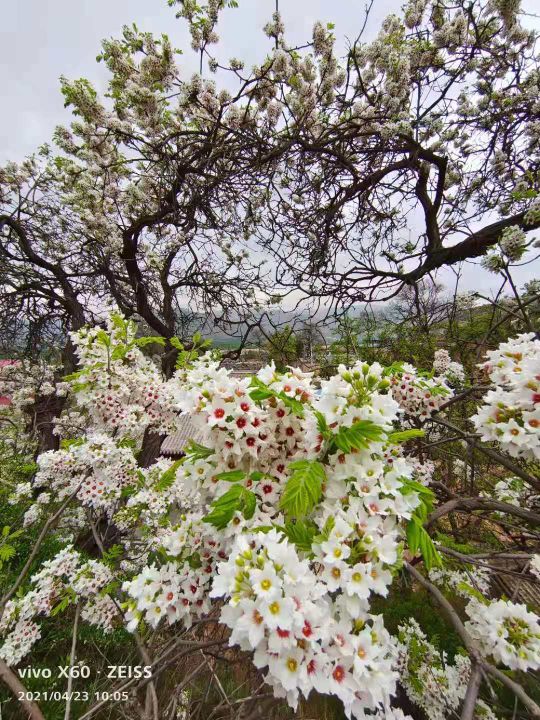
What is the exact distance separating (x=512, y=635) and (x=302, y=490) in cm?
124

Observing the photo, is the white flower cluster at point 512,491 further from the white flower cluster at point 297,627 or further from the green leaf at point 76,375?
the green leaf at point 76,375

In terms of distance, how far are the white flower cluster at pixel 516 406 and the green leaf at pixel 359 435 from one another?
59 centimetres

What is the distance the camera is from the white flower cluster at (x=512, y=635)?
4.23 ft

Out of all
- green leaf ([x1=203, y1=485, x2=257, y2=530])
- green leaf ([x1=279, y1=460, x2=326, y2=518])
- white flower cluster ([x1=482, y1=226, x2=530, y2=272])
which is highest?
white flower cluster ([x1=482, y1=226, x2=530, y2=272])

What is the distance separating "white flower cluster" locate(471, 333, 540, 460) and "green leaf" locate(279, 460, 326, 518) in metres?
0.82

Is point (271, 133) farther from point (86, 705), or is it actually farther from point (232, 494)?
point (86, 705)

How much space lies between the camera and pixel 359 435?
1.11 m

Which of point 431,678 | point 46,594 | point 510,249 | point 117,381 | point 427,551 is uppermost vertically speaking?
point 510,249

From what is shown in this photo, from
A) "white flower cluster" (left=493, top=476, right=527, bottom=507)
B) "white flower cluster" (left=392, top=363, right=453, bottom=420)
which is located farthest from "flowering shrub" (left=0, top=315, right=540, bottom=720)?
"white flower cluster" (left=493, top=476, right=527, bottom=507)

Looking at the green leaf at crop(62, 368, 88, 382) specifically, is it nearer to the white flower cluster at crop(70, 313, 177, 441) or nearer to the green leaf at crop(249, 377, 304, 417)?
the white flower cluster at crop(70, 313, 177, 441)

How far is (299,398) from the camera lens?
1388mm

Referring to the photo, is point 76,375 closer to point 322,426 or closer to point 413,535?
point 322,426

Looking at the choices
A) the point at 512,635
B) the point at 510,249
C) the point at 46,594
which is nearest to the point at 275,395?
the point at 512,635

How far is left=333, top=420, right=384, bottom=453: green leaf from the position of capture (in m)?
→ 1.09
